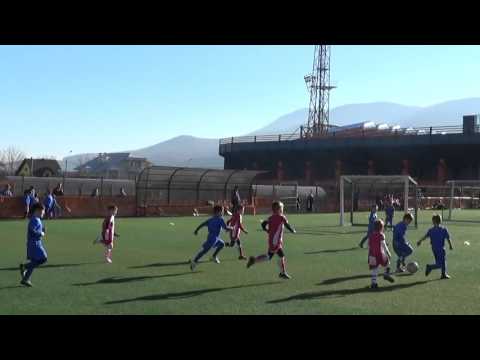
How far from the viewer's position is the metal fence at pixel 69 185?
3828 cm

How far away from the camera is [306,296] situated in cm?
995

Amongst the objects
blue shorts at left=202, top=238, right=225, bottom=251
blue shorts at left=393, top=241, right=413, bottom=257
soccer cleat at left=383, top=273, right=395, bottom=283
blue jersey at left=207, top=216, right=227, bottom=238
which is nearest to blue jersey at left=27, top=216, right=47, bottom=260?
blue shorts at left=202, top=238, right=225, bottom=251

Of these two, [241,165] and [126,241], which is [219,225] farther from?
[241,165]

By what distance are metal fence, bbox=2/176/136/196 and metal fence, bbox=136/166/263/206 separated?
14.2ft

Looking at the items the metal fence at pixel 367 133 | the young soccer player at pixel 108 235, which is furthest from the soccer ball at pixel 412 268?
the metal fence at pixel 367 133

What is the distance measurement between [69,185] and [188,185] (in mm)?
9772

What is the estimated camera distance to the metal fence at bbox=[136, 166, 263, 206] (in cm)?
3688

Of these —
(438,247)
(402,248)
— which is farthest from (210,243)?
(438,247)

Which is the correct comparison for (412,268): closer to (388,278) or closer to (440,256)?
(440,256)

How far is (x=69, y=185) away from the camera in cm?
4297

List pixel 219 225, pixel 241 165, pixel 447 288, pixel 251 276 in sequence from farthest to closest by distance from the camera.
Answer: pixel 241 165 < pixel 219 225 < pixel 251 276 < pixel 447 288
